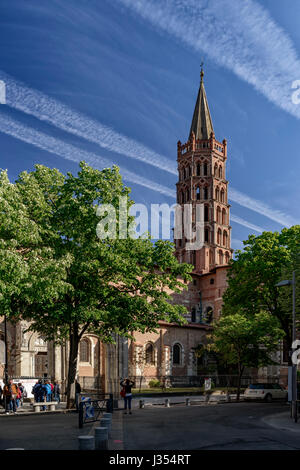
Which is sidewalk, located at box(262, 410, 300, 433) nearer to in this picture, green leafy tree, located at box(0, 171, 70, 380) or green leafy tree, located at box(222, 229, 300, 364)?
green leafy tree, located at box(0, 171, 70, 380)

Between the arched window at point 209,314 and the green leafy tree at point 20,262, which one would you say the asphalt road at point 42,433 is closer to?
the green leafy tree at point 20,262

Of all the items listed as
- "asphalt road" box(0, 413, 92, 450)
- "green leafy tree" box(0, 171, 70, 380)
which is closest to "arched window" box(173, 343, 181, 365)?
"green leafy tree" box(0, 171, 70, 380)

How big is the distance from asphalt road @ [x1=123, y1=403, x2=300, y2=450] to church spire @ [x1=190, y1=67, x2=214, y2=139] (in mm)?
76639

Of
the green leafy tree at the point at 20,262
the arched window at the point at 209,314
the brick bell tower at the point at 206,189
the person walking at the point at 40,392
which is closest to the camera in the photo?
the green leafy tree at the point at 20,262

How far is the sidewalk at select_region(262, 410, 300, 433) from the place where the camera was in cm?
1753

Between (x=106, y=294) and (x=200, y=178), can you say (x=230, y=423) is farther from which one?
(x=200, y=178)

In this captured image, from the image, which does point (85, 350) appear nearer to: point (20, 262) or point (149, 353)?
point (149, 353)

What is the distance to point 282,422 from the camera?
64.4 feet

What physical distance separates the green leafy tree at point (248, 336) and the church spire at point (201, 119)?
6143 cm

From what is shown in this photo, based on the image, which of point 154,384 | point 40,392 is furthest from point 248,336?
point 154,384

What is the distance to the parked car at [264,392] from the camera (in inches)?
1342

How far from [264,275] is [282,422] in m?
20.4

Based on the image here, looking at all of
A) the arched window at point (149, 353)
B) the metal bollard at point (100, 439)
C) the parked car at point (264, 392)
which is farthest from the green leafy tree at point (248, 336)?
the metal bollard at point (100, 439)

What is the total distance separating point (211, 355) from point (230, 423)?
3986cm
